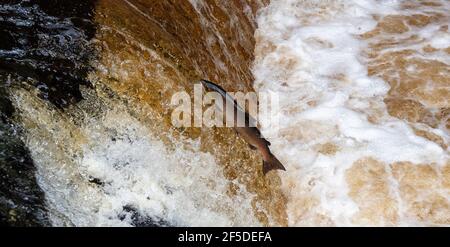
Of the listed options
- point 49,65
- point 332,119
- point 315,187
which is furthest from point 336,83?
point 49,65

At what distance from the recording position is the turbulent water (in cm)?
Answer: 310

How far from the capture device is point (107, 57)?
138 inches

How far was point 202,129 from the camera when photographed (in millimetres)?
3773

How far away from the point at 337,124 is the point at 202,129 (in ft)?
5.82

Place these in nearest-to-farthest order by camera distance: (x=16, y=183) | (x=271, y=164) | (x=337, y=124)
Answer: (x=16, y=183), (x=271, y=164), (x=337, y=124)

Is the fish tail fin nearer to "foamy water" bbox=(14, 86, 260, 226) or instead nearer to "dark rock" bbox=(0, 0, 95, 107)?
"foamy water" bbox=(14, 86, 260, 226)

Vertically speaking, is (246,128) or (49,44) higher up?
(49,44)

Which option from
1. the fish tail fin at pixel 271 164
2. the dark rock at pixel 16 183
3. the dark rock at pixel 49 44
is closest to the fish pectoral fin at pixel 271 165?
the fish tail fin at pixel 271 164

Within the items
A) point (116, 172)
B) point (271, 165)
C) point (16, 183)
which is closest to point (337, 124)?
point (271, 165)

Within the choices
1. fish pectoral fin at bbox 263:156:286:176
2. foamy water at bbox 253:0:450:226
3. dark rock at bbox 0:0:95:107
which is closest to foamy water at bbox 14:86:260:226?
dark rock at bbox 0:0:95:107

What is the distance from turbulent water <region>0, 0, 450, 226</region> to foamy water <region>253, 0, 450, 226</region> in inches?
0.7

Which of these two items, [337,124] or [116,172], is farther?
[337,124]

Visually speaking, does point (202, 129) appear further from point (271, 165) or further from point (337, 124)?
point (337, 124)
